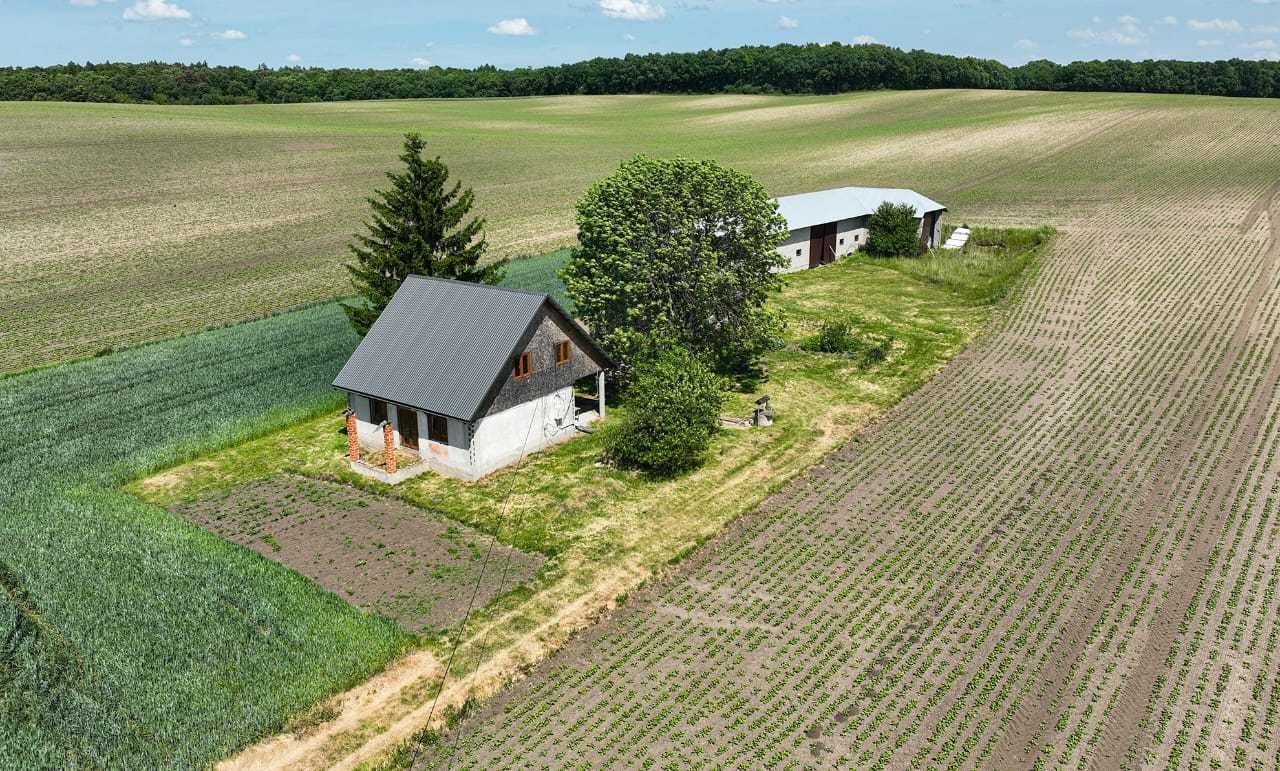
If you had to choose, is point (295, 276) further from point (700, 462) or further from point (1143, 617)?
point (1143, 617)

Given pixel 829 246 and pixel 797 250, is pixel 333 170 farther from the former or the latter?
pixel 829 246

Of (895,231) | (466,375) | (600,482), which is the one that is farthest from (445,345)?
(895,231)

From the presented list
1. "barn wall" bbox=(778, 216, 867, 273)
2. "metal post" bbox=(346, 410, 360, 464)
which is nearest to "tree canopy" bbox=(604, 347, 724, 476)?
"metal post" bbox=(346, 410, 360, 464)

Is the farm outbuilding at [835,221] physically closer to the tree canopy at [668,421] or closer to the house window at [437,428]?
the tree canopy at [668,421]

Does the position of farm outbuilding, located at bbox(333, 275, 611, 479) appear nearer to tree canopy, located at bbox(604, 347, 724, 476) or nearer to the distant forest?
tree canopy, located at bbox(604, 347, 724, 476)

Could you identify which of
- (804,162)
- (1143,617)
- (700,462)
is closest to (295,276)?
(700,462)
